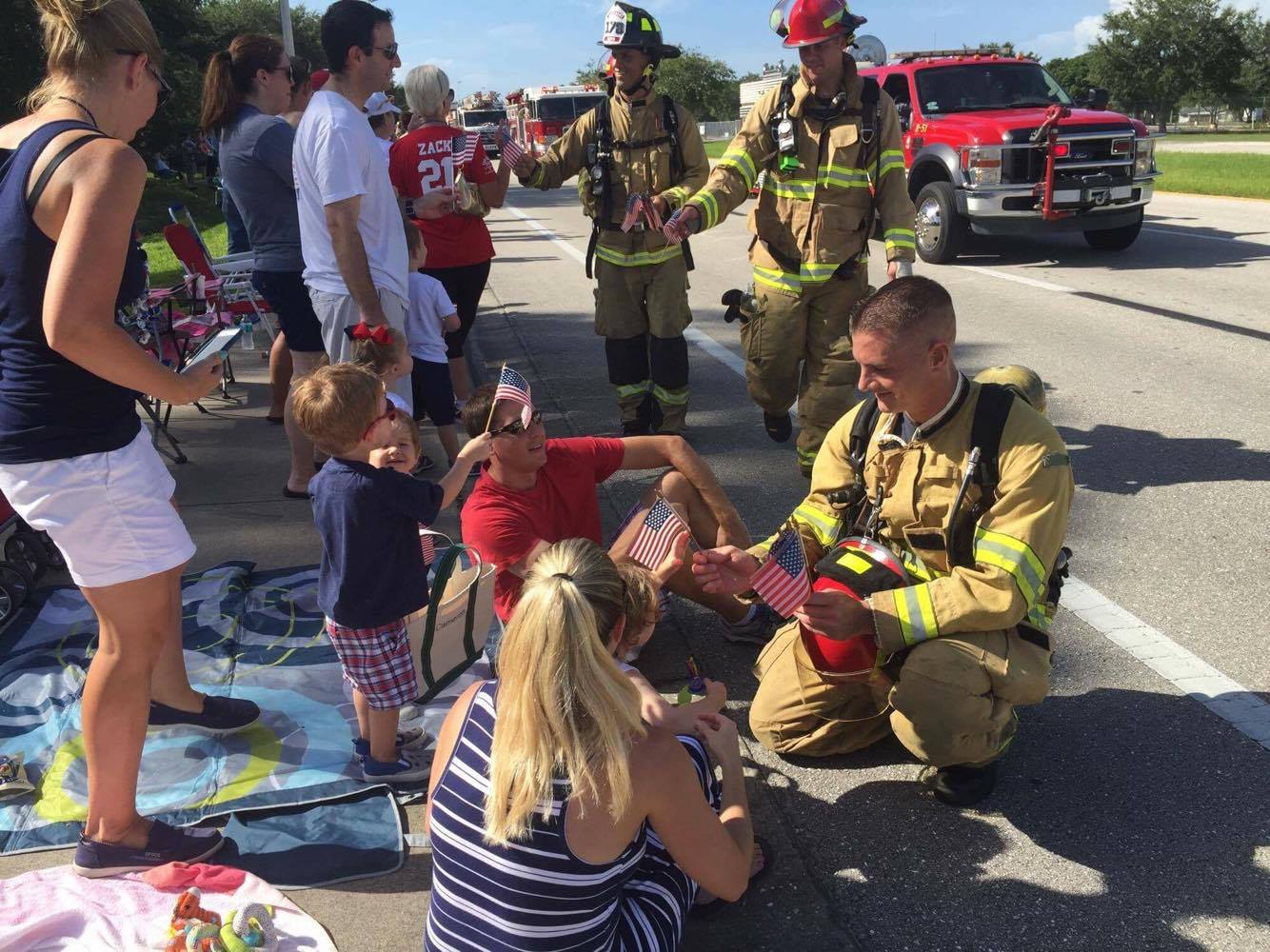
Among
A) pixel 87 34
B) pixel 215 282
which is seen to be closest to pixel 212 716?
pixel 87 34

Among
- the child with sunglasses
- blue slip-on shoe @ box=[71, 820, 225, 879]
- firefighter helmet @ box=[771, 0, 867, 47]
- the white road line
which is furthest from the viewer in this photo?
firefighter helmet @ box=[771, 0, 867, 47]

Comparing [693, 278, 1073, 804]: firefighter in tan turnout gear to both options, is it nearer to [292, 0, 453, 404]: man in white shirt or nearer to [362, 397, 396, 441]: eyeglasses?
[362, 397, 396, 441]: eyeglasses

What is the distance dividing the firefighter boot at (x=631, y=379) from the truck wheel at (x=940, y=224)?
752cm

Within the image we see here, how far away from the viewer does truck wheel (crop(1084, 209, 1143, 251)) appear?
43.2 feet

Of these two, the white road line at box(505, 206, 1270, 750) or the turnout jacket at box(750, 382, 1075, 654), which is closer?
the turnout jacket at box(750, 382, 1075, 654)

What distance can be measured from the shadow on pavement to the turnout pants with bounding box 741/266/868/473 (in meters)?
1.31

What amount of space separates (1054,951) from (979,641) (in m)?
0.79

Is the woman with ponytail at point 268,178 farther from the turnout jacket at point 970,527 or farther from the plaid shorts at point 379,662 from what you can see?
the turnout jacket at point 970,527

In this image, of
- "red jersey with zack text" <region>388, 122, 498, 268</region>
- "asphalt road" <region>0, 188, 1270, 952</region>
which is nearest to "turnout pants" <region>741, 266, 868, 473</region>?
"asphalt road" <region>0, 188, 1270, 952</region>

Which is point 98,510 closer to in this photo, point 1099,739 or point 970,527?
point 970,527

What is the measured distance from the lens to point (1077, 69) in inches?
3039

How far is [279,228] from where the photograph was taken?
5.50 m

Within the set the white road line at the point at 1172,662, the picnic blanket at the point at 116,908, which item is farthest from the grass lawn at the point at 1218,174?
the picnic blanket at the point at 116,908

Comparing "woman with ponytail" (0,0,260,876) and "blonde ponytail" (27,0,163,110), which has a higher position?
"blonde ponytail" (27,0,163,110)
